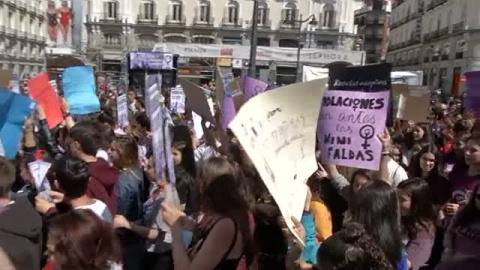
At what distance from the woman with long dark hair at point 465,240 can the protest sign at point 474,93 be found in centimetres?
281

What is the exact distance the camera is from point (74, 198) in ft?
11.8

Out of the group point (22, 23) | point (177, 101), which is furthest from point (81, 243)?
point (22, 23)

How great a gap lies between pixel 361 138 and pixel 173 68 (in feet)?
34.5

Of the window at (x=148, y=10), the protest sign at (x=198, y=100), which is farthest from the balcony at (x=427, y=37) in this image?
the protest sign at (x=198, y=100)

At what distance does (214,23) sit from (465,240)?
63.6 meters

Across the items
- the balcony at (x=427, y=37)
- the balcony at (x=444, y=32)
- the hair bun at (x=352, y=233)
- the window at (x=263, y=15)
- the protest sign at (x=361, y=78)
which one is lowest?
the hair bun at (x=352, y=233)

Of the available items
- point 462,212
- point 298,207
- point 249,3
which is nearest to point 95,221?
point 298,207

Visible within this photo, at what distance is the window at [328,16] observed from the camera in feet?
210

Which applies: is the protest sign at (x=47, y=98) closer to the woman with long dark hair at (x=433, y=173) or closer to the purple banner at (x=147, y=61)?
the woman with long dark hair at (x=433, y=173)

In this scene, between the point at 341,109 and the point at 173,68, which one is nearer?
the point at 341,109

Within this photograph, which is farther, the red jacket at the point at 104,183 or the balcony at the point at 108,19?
the balcony at the point at 108,19

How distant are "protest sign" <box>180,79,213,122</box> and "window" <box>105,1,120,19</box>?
5930cm

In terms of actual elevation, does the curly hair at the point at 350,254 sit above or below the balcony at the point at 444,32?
below

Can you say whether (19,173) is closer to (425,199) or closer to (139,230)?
(139,230)
